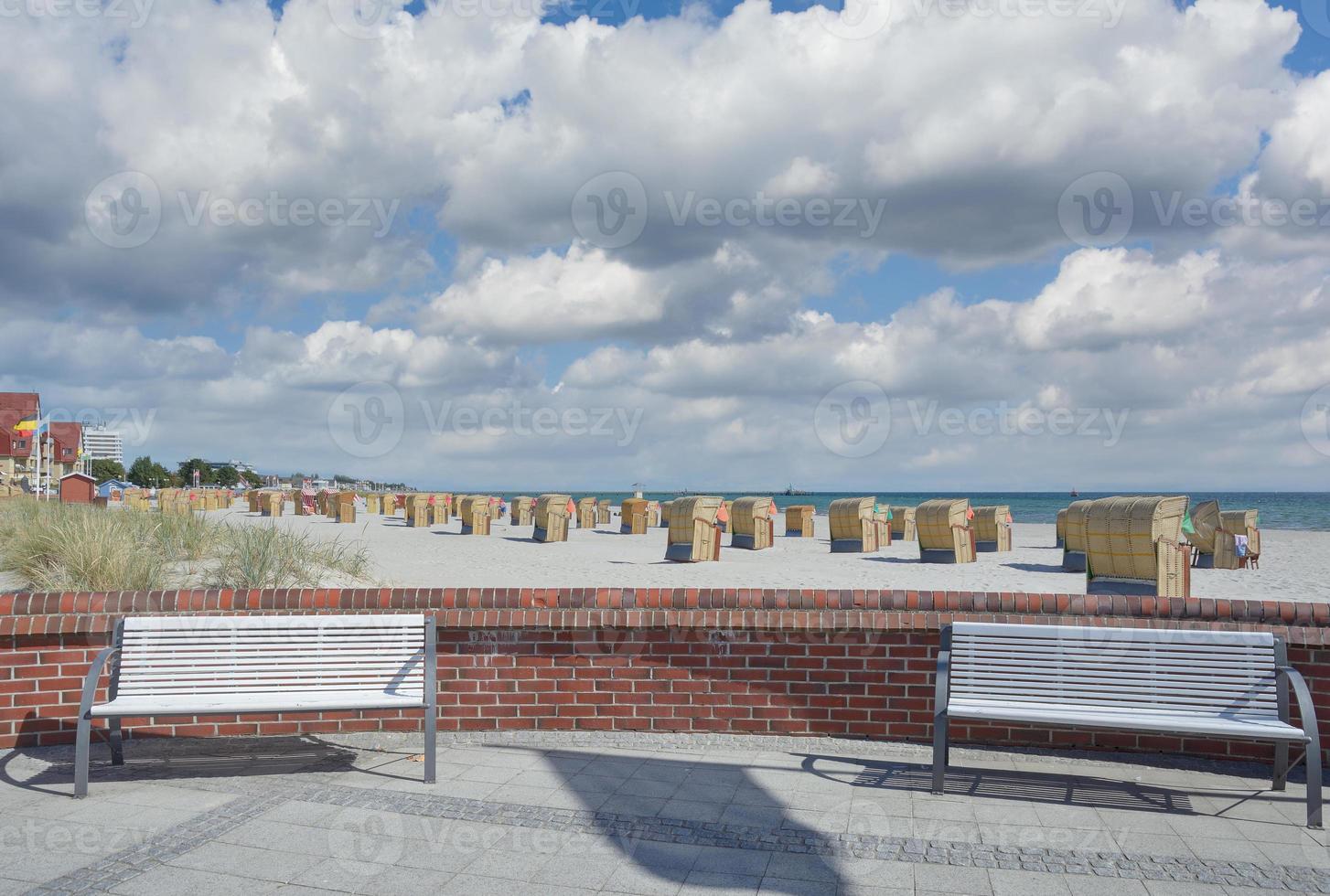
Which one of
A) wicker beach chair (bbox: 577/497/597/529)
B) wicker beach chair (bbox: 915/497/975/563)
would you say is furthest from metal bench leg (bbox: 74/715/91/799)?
wicker beach chair (bbox: 577/497/597/529)

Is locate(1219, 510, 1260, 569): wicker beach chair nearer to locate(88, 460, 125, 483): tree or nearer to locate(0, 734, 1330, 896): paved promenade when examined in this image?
locate(0, 734, 1330, 896): paved promenade

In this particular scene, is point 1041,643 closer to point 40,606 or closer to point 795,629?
point 795,629

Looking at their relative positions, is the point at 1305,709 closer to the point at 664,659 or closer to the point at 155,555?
the point at 664,659

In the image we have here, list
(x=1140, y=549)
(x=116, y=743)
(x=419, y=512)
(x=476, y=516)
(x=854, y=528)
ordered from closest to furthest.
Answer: (x=116, y=743) < (x=1140, y=549) < (x=854, y=528) < (x=476, y=516) < (x=419, y=512)

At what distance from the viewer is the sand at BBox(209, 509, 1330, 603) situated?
50.5ft

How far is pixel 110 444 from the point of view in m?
149

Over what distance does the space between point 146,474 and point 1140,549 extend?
110m

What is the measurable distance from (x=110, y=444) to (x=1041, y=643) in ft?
555

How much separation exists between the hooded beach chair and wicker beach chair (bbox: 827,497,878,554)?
12925 mm

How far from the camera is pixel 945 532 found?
792 inches

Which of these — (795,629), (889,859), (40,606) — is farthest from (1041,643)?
(40,606)

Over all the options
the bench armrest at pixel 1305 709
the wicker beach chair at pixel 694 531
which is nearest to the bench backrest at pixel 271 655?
the bench armrest at pixel 1305 709

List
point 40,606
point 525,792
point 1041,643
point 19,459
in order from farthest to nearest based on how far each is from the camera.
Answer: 1. point 19,459
2. point 40,606
3. point 1041,643
4. point 525,792

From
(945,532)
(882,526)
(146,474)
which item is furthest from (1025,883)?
(146,474)
